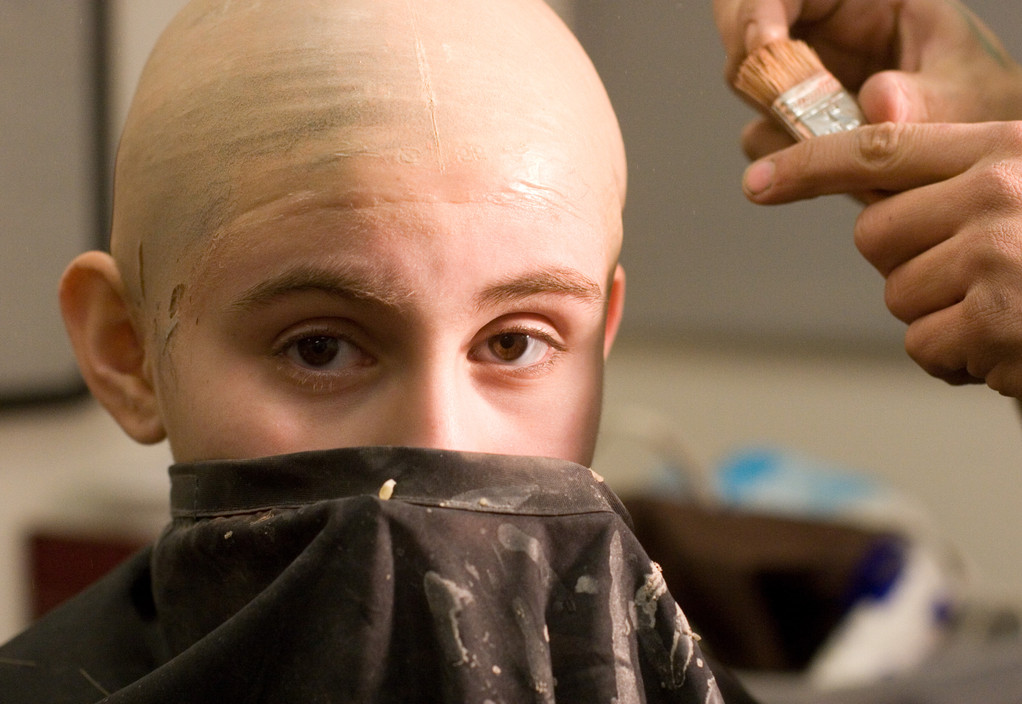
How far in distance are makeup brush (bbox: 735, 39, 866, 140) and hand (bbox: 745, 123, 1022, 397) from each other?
41 mm

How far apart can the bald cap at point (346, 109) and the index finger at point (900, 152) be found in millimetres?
161

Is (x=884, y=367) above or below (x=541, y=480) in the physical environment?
below

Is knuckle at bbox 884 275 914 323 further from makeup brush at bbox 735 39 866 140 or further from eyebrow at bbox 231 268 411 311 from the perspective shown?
eyebrow at bbox 231 268 411 311

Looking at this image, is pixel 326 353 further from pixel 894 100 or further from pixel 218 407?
pixel 894 100

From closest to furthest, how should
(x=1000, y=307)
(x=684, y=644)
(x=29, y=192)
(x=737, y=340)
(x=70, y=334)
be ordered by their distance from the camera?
(x=684, y=644) → (x=1000, y=307) → (x=70, y=334) → (x=29, y=192) → (x=737, y=340)

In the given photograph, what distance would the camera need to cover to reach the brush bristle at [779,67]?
771 millimetres

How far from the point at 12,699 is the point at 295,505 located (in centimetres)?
31

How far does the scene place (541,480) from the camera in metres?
0.59

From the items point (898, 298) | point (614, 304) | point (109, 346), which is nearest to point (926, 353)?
point (898, 298)

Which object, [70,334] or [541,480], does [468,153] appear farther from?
[70,334]

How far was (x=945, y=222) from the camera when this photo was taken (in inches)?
28.0

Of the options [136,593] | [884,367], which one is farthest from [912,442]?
[136,593]

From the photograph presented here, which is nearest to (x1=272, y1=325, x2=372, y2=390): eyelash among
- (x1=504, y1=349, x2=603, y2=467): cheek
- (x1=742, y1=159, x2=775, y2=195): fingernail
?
(x1=504, y1=349, x2=603, y2=467): cheek

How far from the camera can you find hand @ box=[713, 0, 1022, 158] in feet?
2.63
